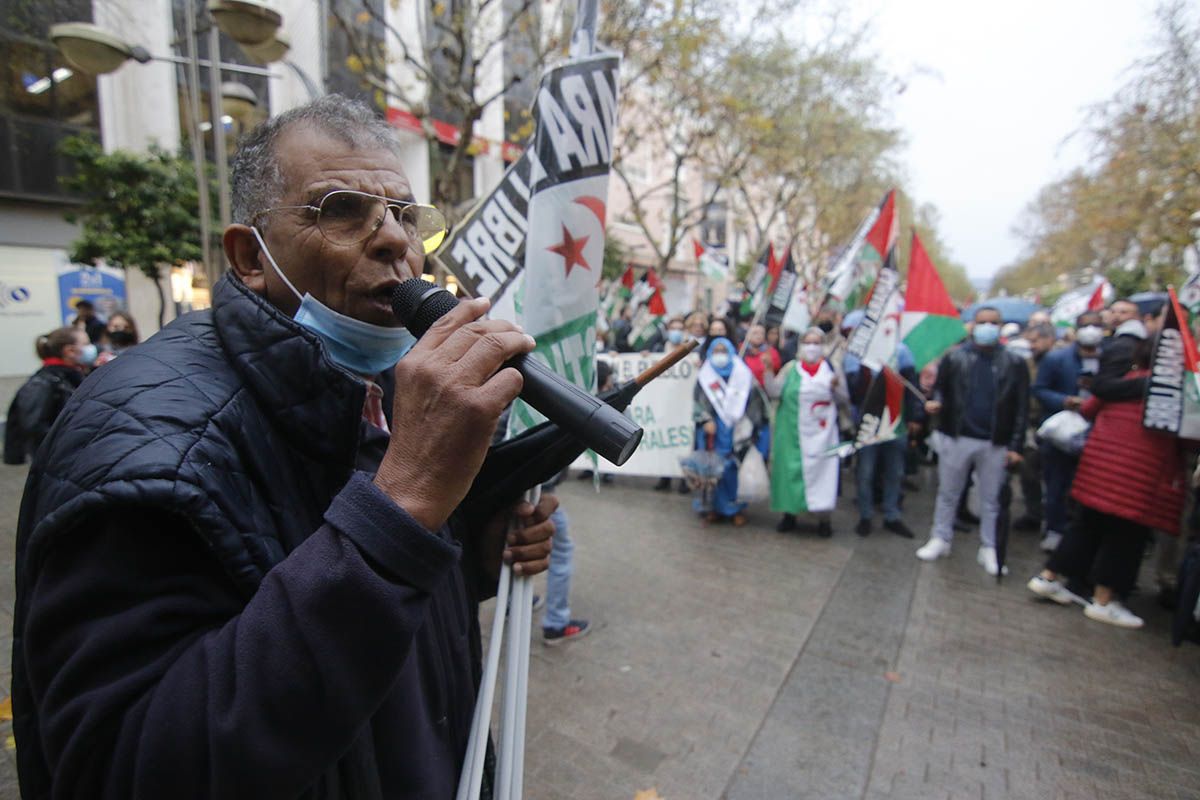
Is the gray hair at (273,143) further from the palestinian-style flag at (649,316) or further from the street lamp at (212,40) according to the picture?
the palestinian-style flag at (649,316)

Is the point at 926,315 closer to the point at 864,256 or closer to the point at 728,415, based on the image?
the point at 864,256

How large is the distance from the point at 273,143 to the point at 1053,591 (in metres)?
5.97

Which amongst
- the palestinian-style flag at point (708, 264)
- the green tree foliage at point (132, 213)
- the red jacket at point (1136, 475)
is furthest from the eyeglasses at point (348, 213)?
the palestinian-style flag at point (708, 264)

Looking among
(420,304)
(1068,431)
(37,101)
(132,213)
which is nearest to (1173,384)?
(1068,431)

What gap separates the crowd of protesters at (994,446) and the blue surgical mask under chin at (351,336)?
→ 518 centimetres

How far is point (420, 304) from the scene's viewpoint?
3.91 ft

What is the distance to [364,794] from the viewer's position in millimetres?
1086

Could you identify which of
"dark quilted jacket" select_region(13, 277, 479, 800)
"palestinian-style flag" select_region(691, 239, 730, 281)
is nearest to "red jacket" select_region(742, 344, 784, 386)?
"palestinian-style flag" select_region(691, 239, 730, 281)

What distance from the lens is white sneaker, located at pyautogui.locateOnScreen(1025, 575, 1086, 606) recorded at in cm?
505

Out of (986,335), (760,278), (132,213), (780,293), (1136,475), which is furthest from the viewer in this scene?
(760,278)

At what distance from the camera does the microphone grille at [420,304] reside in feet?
3.89

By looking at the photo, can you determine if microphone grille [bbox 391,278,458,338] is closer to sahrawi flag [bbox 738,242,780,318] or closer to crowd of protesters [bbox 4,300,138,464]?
crowd of protesters [bbox 4,300,138,464]

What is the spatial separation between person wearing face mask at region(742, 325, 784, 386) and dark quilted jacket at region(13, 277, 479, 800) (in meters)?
6.48

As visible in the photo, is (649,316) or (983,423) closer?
(983,423)
